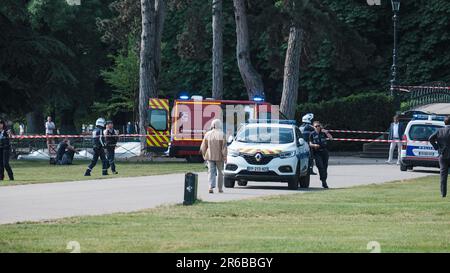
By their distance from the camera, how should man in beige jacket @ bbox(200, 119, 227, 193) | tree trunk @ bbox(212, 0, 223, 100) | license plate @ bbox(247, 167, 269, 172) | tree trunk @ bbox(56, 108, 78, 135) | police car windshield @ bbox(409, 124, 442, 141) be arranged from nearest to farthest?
man in beige jacket @ bbox(200, 119, 227, 193)
license plate @ bbox(247, 167, 269, 172)
police car windshield @ bbox(409, 124, 442, 141)
tree trunk @ bbox(212, 0, 223, 100)
tree trunk @ bbox(56, 108, 78, 135)

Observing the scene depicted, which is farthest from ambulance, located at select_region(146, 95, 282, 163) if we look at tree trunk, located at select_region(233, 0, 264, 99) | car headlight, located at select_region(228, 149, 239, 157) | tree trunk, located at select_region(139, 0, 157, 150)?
car headlight, located at select_region(228, 149, 239, 157)

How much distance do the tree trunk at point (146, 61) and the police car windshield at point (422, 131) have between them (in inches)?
560

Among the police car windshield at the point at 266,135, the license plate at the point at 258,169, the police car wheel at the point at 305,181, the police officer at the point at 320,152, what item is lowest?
the police car wheel at the point at 305,181

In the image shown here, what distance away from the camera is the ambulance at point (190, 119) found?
45594 millimetres

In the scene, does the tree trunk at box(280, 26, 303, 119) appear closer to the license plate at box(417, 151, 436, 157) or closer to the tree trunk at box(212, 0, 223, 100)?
the tree trunk at box(212, 0, 223, 100)

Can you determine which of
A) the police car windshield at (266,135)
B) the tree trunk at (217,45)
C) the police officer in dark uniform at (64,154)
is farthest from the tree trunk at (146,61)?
the police car windshield at (266,135)

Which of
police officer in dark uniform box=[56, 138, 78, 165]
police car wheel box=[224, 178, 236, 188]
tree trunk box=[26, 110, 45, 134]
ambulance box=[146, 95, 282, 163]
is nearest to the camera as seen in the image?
police car wheel box=[224, 178, 236, 188]

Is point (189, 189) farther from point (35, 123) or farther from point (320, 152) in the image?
point (35, 123)

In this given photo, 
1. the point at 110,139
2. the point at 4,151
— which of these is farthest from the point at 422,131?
the point at 4,151

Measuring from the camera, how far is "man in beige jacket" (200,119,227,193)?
26.5 m

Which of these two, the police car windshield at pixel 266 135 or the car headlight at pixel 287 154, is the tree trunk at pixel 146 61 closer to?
the police car windshield at pixel 266 135

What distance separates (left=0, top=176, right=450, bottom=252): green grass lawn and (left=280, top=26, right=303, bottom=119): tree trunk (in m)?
25.9

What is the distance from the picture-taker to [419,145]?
38.0 meters
